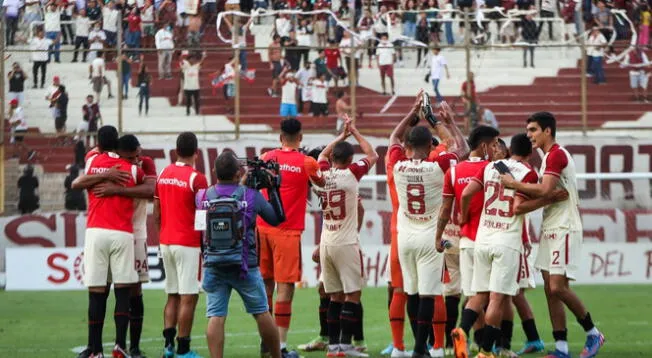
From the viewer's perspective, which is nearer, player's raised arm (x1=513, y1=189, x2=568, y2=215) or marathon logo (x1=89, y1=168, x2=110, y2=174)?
player's raised arm (x1=513, y1=189, x2=568, y2=215)

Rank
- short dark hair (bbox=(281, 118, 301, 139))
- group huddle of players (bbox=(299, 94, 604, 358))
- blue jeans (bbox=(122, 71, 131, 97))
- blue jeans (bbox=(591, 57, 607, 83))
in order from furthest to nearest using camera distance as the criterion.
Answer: blue jeans (bbox=(591, 57, 607, 83)) → blue jeans (bbox=(122, 71, 131, 97)) → short dark hair (bbox=(281, 118, 301, 139)) → group huddle of players (bbox=(299, 94, 604, 358))

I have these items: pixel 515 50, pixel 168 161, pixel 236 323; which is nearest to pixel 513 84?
pixel 515 50

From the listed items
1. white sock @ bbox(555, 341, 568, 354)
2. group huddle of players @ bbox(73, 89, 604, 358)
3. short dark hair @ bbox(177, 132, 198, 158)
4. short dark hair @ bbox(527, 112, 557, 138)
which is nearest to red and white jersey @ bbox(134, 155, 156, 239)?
group huddle of players @ bbox(73, 89, 604, 358)

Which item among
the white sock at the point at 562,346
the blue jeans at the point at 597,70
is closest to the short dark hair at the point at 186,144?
the white sock at the point at 562,346

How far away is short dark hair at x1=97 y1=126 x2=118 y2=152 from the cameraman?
192cm

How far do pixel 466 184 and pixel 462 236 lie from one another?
659mm

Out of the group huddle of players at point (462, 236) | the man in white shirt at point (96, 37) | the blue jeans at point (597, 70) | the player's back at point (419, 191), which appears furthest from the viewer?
the blue jeans at point (597, 70)

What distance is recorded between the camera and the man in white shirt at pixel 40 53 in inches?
1043

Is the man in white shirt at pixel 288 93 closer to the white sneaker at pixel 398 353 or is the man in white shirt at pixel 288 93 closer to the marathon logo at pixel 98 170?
the marathon logo at pixel 98 170

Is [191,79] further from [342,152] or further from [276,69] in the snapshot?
[342,152]

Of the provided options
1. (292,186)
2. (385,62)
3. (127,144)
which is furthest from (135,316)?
(385,62)

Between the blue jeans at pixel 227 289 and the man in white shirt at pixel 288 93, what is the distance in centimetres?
1669

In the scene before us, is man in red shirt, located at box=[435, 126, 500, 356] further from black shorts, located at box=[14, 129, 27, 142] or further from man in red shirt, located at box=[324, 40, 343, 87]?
black shorts, located at box=[14, 129, 27, 142]

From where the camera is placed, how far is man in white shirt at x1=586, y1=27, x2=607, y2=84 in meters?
27.4
